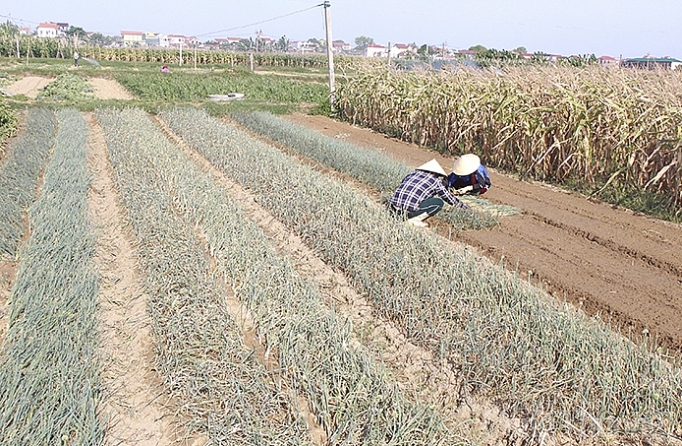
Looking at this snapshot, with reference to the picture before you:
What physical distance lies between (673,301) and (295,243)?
3.40 m

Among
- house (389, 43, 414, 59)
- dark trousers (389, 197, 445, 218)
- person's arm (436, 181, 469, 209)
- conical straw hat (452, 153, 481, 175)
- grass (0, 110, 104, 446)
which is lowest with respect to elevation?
grass (0, 110, 104, 446)

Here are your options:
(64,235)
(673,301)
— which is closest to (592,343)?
(673,301)

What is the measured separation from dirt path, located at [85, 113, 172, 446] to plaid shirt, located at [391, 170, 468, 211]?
2.76m

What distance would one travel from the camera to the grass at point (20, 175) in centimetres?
616

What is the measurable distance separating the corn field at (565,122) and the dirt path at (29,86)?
1654 centimetres

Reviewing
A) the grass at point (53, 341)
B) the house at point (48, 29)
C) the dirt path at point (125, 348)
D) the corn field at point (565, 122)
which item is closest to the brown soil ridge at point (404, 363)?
the dirt path at point (125, 348)

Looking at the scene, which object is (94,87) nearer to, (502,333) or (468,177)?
(468,177)

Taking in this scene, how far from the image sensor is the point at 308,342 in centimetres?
386

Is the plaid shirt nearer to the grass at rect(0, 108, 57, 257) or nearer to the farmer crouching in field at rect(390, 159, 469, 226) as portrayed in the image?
the farmer crouching in field at rect(390, 159, 469, 226)

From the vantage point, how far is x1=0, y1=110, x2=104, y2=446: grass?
3041 mm

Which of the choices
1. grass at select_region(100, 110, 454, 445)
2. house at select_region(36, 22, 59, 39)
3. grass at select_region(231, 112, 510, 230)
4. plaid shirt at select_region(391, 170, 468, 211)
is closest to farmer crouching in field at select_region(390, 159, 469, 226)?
plaid shirt at select_region(391, 170, 468, 211)

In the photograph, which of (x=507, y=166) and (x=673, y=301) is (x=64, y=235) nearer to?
(x=673, y=301)

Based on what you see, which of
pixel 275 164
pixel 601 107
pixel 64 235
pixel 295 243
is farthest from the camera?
pixel 275 164

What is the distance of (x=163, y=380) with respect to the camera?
366cm
